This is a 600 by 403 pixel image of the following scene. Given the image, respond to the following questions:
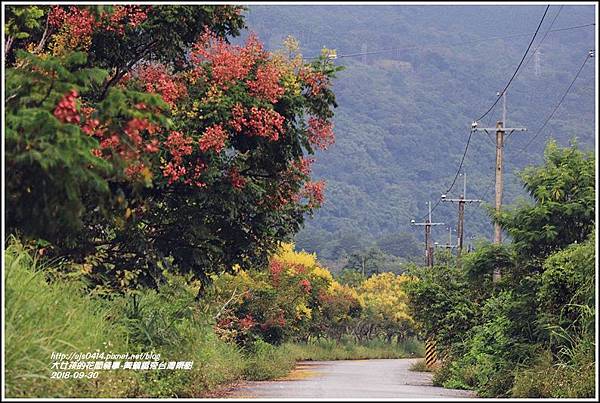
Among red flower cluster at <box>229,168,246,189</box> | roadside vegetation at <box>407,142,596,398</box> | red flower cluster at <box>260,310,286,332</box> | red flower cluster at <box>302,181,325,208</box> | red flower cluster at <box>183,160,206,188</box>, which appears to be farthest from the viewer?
red flower cluster at <box>260,310,286,332</box>

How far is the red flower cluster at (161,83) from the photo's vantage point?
16.1 metres

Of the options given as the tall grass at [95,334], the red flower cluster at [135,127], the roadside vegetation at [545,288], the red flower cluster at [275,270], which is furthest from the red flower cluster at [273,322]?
the red flower cluster at [135,127]

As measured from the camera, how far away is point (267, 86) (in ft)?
52.4

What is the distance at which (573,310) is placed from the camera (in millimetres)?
18578

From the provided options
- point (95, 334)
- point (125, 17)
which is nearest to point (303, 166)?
point (125, 17)

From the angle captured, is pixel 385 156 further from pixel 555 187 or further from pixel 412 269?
pixel 555 187

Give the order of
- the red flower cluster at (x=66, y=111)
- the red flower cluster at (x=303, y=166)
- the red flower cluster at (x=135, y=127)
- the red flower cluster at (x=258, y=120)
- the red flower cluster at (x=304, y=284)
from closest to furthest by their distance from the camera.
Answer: the red flower cluster at (x=66, y=111)
the red flower cluster at (x=135, y=127)
the red flower cluster at (x=258, y=120)
the red flower cluster at (x=303, y=166)
the red flower cluster at (x=304, y=284)

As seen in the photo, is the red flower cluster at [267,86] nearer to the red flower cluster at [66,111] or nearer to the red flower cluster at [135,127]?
the red flower cluster at [135,127]

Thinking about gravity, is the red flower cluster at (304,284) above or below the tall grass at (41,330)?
above

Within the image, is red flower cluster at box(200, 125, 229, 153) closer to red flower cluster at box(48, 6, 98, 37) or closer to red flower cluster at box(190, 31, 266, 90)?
red flower cluster at box(190, 31, 266, 90)

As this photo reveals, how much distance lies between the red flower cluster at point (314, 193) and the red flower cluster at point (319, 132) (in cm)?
251

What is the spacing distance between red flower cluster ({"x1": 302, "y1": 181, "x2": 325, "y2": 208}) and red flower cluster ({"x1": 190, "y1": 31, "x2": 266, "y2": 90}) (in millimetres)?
3624

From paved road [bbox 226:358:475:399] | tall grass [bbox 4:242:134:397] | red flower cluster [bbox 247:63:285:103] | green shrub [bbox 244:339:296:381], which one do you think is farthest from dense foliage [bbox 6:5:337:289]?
green shrub [bbox 244:339:296:381]

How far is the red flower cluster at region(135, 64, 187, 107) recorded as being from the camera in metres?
16.1
